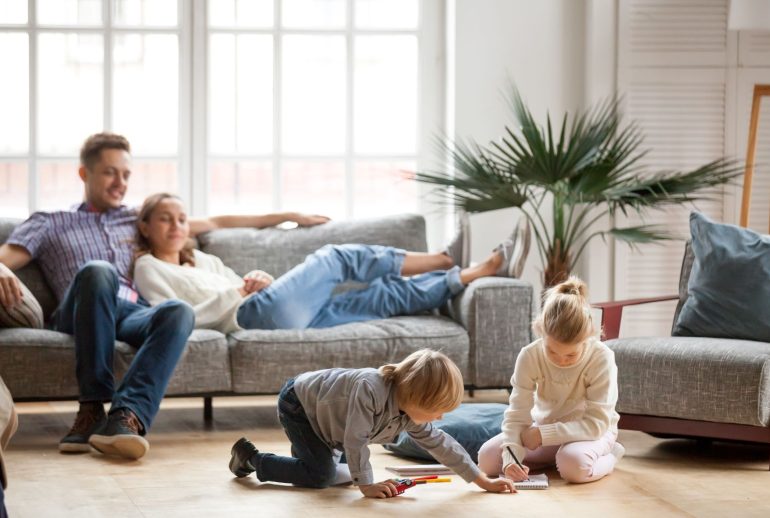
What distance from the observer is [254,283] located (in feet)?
14.4

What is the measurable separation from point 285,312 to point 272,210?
4.29 ft

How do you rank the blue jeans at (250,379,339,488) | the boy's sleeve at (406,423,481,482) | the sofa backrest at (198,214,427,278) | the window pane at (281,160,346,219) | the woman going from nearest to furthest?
the boy's sleeve at (406,423,481,482), the blue jeans at (250,379,339,488), the woman, the sofa backrest at (198,214,427,278), the window pane at (281,160,346,219)

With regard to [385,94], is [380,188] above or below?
below

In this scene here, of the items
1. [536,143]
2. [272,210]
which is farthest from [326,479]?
[272,210]

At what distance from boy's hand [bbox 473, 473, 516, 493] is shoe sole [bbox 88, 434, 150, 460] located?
1.07 metres

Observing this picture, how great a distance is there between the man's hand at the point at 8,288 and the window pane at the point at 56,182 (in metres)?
1.40

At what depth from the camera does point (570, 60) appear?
5441 millimetres

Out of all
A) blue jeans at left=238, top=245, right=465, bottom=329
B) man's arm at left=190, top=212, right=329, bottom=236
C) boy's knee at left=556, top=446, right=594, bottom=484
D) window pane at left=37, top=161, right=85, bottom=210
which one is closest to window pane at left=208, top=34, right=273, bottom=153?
window pane at left=37, top=161, right=85, bottom=210

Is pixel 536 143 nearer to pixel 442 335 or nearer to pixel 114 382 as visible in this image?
pixel 442 335

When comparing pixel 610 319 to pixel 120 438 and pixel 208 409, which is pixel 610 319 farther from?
pixel 120 438

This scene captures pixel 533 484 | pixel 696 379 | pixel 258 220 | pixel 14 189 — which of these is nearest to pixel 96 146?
pixel 258 220

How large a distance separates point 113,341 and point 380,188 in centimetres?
201

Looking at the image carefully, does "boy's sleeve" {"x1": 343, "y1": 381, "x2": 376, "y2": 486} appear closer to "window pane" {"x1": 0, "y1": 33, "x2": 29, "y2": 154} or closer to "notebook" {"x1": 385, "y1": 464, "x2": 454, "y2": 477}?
"notebook" {"x1": 385, "y1": 464, "x2": 454, "y2": 477}

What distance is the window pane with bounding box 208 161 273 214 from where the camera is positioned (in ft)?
18.0
